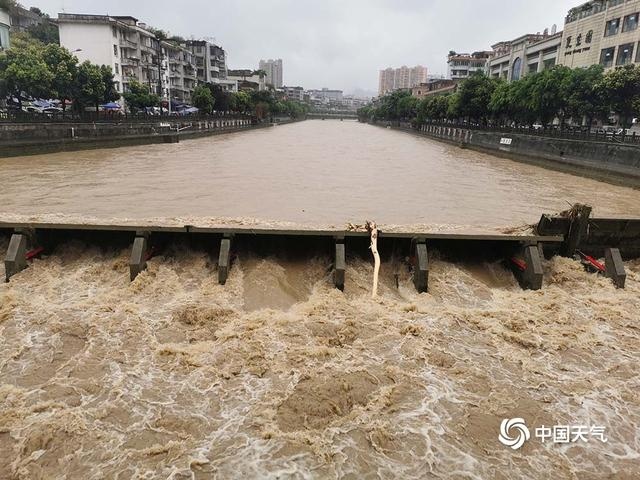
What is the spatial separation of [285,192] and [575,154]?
67.3 ft

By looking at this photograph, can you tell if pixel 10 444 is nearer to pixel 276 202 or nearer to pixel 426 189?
pixel 276 202

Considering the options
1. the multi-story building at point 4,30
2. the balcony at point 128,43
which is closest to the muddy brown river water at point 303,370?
the multi-story building at point 4,30

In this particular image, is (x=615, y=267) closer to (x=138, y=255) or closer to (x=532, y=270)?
(x=532, y=270)

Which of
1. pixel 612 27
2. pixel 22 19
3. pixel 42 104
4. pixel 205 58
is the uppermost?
pixel 22 19

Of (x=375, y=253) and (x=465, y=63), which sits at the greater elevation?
(x=465, y=63)

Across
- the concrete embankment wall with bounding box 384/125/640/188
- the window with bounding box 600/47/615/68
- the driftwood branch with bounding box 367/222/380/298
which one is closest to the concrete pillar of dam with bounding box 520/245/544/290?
the driftwood branch with bounding box 367/222/380/298

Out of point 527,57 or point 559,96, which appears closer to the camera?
point 559,96

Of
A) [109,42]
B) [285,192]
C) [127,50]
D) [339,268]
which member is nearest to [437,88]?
[127,50]

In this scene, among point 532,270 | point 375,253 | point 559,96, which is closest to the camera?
point 532,270

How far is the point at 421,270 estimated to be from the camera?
8719 mm

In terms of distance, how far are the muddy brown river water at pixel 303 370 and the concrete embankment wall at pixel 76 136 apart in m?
21.7

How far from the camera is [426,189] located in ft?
70.6

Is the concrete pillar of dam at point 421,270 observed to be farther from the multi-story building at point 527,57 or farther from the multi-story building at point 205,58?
the multi-story building at point 205,58

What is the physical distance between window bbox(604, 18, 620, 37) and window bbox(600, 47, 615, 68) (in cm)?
136
